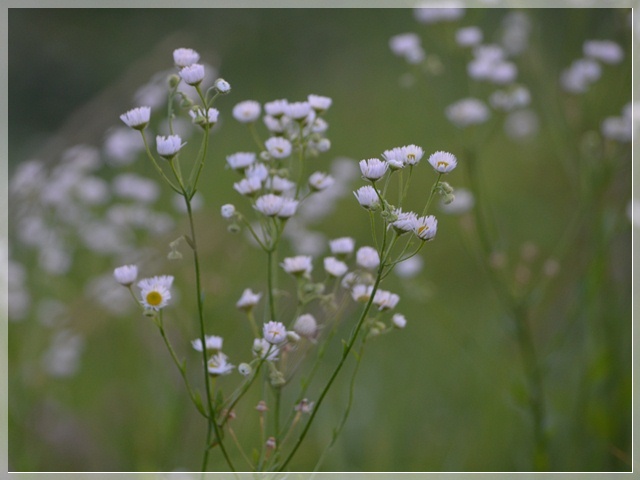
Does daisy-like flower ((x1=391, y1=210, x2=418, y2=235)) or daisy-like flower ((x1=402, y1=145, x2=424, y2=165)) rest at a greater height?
daisy-like flower ((x1=402, y1=145, x2=424, y2=165))

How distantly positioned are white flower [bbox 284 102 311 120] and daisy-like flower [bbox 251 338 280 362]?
0.30 m

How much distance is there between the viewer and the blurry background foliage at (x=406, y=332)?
1586 mm

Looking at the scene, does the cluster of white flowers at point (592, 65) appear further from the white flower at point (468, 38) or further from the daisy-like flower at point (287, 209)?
the daisy-like flower at point (287, 209)

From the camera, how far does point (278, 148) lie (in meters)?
0.97

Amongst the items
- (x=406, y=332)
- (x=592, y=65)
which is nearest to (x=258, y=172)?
(x=592, y=65)

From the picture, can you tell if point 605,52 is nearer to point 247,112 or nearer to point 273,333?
point 247,112

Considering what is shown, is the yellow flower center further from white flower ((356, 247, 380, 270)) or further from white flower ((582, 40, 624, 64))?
white flower ((582, 40, 624, 64))

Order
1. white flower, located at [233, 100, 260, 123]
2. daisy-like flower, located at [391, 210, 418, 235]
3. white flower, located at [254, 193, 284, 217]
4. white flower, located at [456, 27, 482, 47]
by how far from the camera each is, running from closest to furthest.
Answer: daisy-like flower, located at [391, 210, 418, 235], white flower, located at [254, 193, 284, 217], white flower, located at [233, 100, 260, 123], white flower, located at [456, 27, 482, 47]

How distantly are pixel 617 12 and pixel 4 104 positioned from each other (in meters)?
1.45

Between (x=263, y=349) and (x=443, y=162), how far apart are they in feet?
0.91

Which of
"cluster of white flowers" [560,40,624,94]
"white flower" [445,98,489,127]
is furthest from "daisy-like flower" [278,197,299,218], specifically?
"cluster of white flowers" [560,40,624,94]

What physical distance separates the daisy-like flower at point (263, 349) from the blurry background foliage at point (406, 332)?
1.85 ft

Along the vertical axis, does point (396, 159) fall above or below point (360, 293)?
above

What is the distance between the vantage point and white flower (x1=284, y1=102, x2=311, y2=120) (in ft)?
3.19
